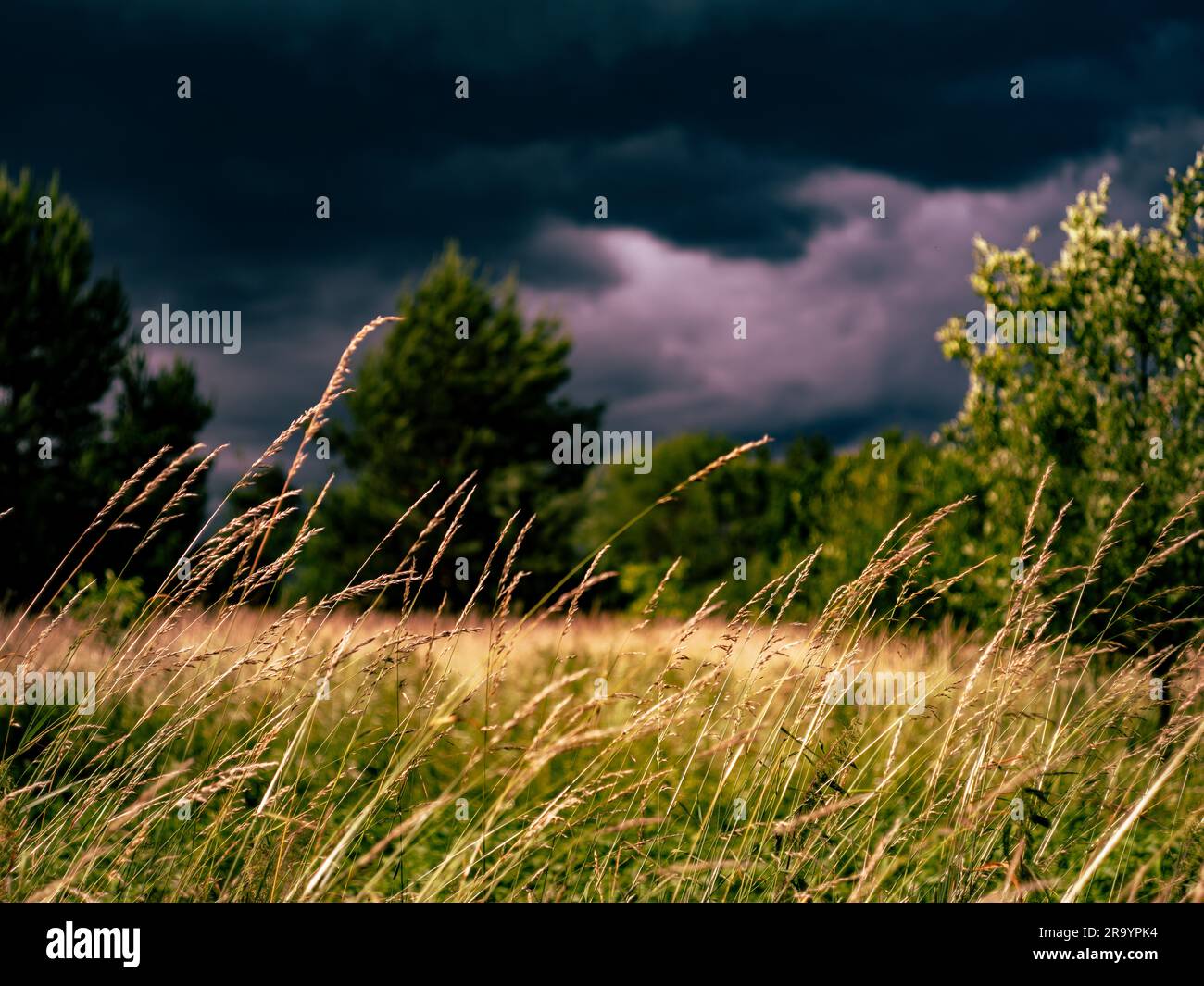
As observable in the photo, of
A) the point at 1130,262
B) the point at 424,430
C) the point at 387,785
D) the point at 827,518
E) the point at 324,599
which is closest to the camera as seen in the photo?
the point at 387,785

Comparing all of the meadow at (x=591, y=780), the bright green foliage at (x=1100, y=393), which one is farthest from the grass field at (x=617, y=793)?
the bright green foliage at (x=1100, y=393)

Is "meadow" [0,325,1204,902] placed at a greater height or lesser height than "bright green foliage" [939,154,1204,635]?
lesser

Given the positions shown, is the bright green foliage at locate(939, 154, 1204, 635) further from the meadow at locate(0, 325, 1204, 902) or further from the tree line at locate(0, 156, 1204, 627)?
the meadow at locate(0, 325, 1204, 902)

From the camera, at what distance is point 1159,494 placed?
7.05 meters

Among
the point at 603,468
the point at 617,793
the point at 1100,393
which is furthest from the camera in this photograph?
the point at 603,468

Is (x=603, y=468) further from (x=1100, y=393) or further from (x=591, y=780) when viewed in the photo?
(x=591, y=780)

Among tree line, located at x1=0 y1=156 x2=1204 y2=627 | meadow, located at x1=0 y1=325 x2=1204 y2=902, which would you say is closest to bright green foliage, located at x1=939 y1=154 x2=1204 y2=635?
tree line, located at x1=0 y1=156 x2=1204 y2=627

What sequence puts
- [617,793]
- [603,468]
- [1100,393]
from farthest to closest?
[603,468] < [1100,393] < [617,793]

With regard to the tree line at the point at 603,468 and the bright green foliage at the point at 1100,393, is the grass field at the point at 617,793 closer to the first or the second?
the tree line at the point at 603,468

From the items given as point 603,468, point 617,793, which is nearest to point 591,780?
point 617,793
